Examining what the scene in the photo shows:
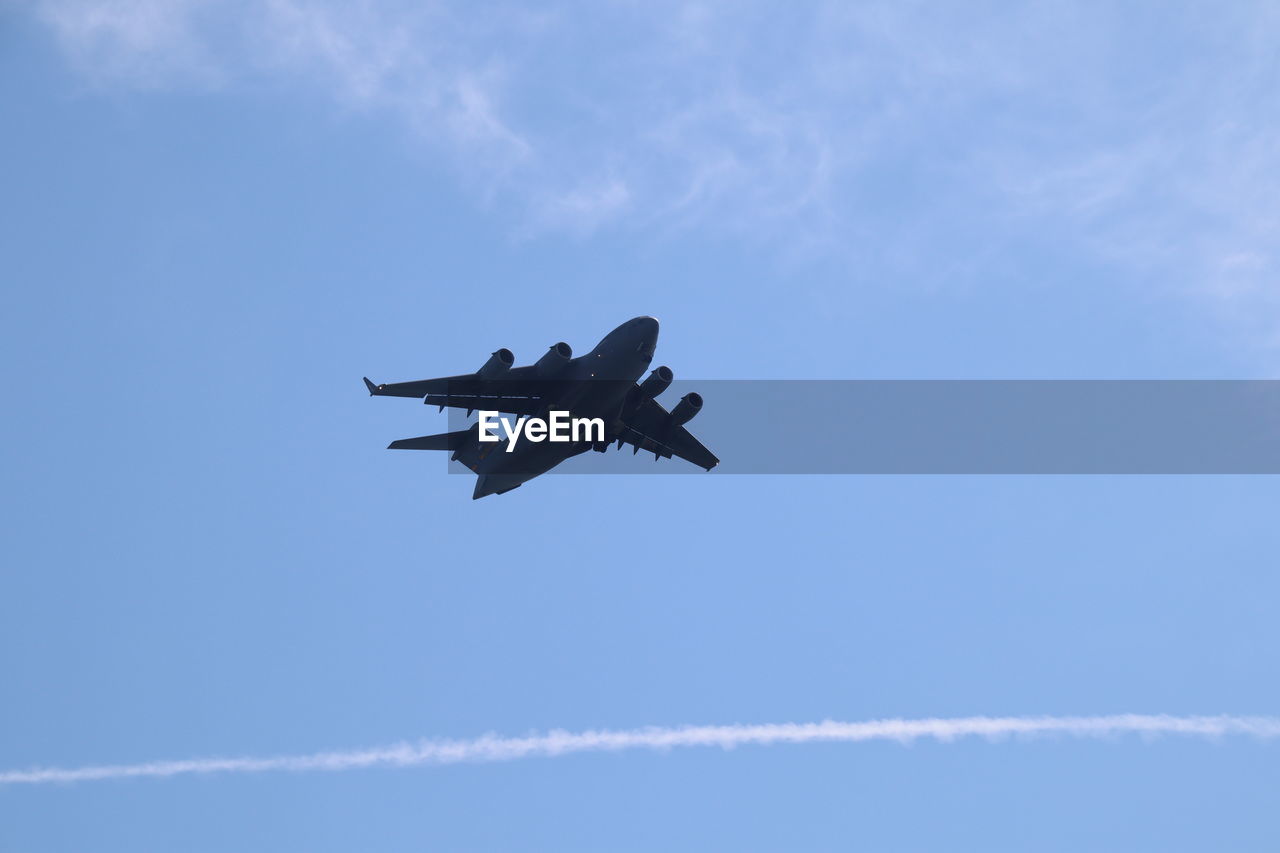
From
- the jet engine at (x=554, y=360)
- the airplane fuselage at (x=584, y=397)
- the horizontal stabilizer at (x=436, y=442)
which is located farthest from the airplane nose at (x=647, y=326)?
the horizontal stabilizer at (x=436, y=442)

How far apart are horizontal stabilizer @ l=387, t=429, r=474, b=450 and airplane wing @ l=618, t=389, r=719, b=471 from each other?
21.9ft

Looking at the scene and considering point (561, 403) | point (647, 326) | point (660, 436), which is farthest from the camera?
point (660, 436)

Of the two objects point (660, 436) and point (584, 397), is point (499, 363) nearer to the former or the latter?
point (584, 397)

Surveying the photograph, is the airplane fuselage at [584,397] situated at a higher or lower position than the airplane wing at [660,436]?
lower

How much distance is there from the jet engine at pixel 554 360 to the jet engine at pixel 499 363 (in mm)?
1201

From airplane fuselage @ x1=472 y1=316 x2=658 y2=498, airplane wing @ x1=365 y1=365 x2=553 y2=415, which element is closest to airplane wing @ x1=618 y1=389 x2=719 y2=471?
airplane fuselage @ x1=472 y1=316 x2=658 y2=498

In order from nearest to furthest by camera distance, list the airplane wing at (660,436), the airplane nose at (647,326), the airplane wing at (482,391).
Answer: the airplane nose at (647,326) → the airplane wing at (482,391) → the airplane wing at (660,436)

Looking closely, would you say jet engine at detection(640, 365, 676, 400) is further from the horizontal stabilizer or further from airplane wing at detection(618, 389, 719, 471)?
the horizontal stabilizer

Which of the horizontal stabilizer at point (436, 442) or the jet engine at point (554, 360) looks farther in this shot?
the horizontal stabilizer at point (436, 442)

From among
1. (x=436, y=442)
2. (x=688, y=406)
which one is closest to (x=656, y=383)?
(x=688, y=406)

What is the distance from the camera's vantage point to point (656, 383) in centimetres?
4700

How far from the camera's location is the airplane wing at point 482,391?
46.5m

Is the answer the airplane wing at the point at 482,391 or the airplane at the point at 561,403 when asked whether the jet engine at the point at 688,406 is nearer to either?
the airplane at the point at 561,403

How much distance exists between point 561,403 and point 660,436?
20.5 feet
